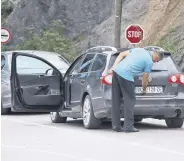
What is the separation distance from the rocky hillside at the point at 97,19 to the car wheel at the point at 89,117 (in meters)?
9.60

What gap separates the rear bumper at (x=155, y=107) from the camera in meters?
13.0

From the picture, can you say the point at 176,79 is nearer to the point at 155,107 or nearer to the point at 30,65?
the point at 155,107

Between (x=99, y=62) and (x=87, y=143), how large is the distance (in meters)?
2.78

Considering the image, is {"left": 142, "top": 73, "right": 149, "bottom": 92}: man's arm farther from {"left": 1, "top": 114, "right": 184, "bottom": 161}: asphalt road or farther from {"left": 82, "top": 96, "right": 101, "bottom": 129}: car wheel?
{"left": 82, "top": 96, "right": 101, "bottom": 129}: car wheel

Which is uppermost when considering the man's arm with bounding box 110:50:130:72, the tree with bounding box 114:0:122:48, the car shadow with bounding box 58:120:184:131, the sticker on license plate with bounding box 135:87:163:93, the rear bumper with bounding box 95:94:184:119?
the tree with bounding box 114:0:122:48

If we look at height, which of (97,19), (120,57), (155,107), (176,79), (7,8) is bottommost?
(155,107)

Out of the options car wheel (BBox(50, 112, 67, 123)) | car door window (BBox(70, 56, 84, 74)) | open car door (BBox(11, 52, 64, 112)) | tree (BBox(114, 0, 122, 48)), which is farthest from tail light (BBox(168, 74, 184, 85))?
tree (BBox(114, 0, 122, 48))

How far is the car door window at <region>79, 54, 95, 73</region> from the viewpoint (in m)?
14.1

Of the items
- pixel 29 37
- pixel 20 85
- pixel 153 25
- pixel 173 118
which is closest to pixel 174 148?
pixel 173 118

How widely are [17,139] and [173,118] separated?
3342mm

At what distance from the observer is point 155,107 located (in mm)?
13055

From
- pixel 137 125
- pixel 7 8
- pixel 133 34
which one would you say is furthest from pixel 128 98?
pixel 7 8

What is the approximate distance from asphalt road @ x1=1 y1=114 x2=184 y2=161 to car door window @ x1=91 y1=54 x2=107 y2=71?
120cm

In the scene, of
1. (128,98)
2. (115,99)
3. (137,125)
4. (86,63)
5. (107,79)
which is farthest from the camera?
(137,125)
